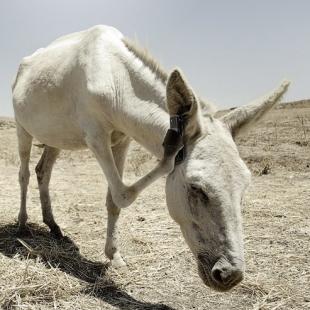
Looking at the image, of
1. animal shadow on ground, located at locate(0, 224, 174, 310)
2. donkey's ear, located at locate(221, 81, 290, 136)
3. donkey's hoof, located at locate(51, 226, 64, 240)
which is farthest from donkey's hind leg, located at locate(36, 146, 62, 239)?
donkey's ear, located at locate(221, 81, 290, 136)

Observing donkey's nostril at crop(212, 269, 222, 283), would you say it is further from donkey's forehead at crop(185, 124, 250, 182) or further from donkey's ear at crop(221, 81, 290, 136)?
donkey's ear at crop(221, 81, 290, 136)

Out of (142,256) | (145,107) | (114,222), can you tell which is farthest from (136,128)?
(142,256)

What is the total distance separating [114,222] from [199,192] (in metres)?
1.85

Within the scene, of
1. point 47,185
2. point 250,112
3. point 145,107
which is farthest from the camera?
point 47,185

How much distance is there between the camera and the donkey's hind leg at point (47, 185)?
16.7 feet

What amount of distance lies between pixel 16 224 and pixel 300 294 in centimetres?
331

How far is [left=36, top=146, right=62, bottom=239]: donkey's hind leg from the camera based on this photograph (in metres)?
5.08

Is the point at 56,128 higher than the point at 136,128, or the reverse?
the point at 136,128

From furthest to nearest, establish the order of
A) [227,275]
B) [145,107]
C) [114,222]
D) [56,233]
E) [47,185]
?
[47,185]
[56,233]
[114,222]
[145,107]
[227,275]

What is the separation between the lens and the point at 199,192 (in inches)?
111

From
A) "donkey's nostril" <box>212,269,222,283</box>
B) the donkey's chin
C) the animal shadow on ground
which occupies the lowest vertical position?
the animal shadow on ground

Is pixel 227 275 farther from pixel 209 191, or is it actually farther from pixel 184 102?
pixel 184 102

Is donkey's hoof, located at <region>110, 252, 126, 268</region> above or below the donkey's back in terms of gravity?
below

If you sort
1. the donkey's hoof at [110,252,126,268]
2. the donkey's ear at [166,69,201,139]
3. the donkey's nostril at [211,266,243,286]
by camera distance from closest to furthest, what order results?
1. the donkey's nostril at [211,266,243,286]
2. the donkey's ear at [166,69,201,139]
3. the donkey's hoof at [110,252,126,268]
